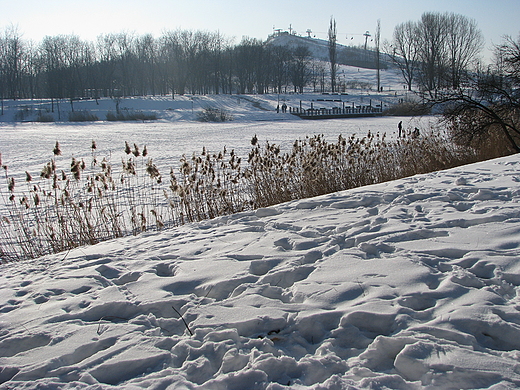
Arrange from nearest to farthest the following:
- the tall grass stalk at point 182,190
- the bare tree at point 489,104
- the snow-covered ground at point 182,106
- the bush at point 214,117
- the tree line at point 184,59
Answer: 1. the tall grass stalk at point 182,190
2. the bare tree at point 489,104
3. the bush at point 214,117
4. the snow-covered ground at point 182,106
5. the tree line at point 184,59

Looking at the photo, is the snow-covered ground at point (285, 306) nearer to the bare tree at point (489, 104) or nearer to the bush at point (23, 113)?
the bare tree at point (489, 104)

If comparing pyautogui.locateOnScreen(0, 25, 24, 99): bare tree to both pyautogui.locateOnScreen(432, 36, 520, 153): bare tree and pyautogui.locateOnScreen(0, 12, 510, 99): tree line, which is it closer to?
pyautogui.locateOnScreen(0, 12, 510, 99): tree line

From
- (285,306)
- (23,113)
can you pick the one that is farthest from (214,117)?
(285,306)

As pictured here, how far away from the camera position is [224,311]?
2885 millimetres

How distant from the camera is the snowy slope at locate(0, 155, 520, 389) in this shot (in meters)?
2.26

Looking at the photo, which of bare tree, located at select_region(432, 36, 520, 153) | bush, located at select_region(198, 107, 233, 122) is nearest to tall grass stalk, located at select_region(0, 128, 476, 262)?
bare tree, located at select_region(432, 36, 520, 153)

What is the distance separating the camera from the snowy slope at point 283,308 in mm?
2256

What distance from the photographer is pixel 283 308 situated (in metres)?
2.86

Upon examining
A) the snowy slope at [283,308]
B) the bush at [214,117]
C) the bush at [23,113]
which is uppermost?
the bush at [23,113]

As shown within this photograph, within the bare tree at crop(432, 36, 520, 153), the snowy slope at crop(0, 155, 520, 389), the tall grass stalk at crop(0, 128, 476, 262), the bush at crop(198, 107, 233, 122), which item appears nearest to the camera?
the snowy slope at crop(0, 155, 520, 389)

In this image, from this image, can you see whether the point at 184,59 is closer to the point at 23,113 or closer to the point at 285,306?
the point at 23,113

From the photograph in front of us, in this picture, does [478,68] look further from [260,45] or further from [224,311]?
[260,45]

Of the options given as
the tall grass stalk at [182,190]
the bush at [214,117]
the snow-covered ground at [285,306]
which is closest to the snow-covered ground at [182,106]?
the bush at [214,117]

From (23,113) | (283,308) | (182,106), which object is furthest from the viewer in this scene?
(182,106)
